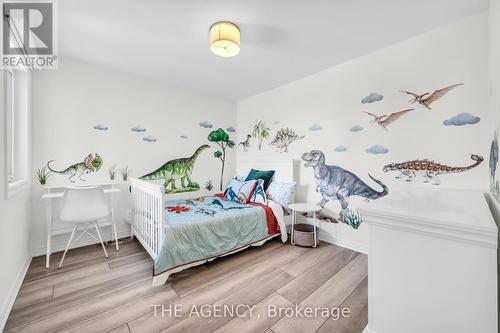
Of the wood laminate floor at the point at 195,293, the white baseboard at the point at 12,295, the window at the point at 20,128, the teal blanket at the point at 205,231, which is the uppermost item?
the window at the point at 20,128

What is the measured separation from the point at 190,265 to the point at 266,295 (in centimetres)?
76

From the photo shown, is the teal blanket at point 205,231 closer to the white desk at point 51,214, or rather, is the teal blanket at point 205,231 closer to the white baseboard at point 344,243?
the white baseboard at point 344,243

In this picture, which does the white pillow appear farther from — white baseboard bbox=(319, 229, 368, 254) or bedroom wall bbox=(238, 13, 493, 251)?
white baseboard bbox=(319, 229, 368, 254)

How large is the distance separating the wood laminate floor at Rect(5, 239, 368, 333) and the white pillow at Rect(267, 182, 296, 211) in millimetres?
687

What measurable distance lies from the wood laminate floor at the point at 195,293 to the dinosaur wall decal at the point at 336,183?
66 cm

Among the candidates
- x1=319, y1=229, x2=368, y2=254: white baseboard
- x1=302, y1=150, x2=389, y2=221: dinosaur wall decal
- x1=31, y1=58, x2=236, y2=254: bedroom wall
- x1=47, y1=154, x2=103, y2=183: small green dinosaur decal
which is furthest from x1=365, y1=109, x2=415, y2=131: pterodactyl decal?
x1=47, y1=154, x2=103, y2=183: small green dinosaur decal

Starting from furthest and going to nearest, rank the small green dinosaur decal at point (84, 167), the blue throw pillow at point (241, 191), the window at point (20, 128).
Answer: the blue throw pillow at point (241, 191), the small green dinosaur decal at point (84, 167), the window at point (20, 128)

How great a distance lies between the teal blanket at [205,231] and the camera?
182 centimetres

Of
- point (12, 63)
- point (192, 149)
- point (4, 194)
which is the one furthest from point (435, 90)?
point (12, 63)

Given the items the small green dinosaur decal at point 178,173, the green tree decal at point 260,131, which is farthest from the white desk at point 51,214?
the green tree decal at point 260,131

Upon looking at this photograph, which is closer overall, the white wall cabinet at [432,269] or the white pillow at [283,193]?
the white wall cabinet at [432,269]

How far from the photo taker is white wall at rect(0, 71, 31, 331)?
1.36 m

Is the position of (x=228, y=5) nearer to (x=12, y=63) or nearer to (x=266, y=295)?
(x=12, y=63)

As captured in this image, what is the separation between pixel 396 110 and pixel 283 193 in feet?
5.32
